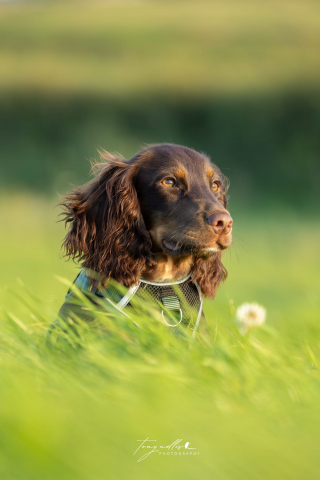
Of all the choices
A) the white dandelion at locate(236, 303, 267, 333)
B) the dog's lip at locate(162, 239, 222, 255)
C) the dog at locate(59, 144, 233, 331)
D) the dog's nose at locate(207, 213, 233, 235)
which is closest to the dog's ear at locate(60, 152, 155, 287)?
the dog at locate(59, 144, 233, 331)

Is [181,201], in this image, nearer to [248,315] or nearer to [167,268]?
[167,268]

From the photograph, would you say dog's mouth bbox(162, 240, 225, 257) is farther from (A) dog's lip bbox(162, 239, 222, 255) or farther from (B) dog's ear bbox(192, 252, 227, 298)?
(B) dog's ear bbox(192, 252, 227, 298)

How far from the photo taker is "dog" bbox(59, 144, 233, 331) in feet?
10.1

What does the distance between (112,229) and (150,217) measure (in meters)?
0.27

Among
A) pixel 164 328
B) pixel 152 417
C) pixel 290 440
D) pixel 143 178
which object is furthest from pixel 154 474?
pixel 143 178

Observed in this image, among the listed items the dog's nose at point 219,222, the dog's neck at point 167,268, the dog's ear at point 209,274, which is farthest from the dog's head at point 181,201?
the dog's ear at point 209,274

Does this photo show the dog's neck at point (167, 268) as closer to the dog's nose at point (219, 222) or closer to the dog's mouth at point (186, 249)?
the dog's mouth at point (186, 249)

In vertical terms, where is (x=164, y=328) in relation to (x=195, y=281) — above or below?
below

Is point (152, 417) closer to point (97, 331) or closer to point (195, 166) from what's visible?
point (97, 331)

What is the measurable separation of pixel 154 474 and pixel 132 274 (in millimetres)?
2115

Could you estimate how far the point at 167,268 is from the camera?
11.3 ft

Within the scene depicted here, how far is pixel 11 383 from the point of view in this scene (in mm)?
1552

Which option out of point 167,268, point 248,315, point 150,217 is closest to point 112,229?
point 150,217

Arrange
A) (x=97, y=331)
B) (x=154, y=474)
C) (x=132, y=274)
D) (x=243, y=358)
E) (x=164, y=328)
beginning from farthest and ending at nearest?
(x=132, y=274) < (x=97, y=331) < (x=164, y=328) < (x=243, y=358) < (x=154, y=474)
